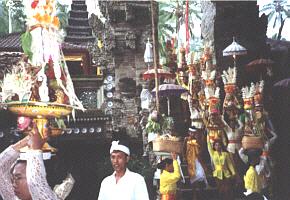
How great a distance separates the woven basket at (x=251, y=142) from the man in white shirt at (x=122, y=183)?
5.09 metres

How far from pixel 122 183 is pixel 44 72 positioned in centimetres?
213

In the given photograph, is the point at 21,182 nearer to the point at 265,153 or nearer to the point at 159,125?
the point at 159,125

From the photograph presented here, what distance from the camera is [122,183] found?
4.15 meters

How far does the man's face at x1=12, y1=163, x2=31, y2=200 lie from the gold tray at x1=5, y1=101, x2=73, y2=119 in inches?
94.6

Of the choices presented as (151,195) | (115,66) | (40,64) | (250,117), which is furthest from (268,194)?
(40,64)

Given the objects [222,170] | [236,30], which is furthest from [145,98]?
[236,30]

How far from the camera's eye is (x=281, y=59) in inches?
492

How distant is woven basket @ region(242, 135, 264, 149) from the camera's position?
8.92 meters

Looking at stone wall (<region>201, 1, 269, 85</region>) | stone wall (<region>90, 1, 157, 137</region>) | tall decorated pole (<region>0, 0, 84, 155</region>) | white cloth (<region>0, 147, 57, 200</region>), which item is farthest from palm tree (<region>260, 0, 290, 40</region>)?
white cloth (<region>0, 147, 57, 200</region>)

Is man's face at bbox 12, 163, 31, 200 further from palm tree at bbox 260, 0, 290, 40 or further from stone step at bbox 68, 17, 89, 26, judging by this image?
palm tree at bbox 260, 0, 290, 40

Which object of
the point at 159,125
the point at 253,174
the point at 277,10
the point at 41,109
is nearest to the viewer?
the point at 41,109

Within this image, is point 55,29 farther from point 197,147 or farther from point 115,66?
point 115,66

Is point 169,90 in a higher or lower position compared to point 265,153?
higher

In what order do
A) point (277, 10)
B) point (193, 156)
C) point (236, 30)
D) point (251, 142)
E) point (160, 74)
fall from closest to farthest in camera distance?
point (251, 142)
point (193, 156)
point (160, 74)
point (236, 30)
point (277, 10)
